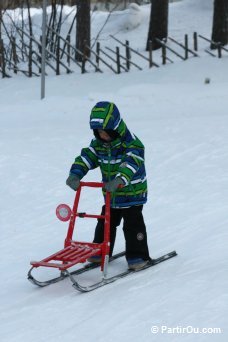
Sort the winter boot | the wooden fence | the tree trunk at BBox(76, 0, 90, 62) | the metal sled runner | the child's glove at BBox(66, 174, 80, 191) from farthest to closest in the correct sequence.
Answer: the tree trunk at BBox(76, 0, 90, 62) → the wooden fence → the winter boot → the child's glove at BBox(66, 174, 80, 191) → the metal sled runner

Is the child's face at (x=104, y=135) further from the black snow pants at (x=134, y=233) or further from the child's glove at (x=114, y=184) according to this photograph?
the black snow pants at (x=134, y=233)

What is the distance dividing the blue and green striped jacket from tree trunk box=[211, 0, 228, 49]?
15.0m

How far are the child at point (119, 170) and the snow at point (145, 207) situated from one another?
0.29 metres

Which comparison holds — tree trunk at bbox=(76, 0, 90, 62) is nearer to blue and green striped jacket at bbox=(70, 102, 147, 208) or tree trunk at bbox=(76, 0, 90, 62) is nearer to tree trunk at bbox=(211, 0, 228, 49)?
tree trunk at bbox=(211, 0, 228, 49)

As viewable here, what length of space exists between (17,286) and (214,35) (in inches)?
619

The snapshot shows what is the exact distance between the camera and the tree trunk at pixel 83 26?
22641mm

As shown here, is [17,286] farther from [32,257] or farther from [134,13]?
[134,13]

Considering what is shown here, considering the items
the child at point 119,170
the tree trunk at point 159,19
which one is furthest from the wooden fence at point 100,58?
the child at point 119,170

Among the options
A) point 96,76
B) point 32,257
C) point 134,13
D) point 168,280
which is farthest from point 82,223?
point 134,13

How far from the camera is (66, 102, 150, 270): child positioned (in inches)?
261

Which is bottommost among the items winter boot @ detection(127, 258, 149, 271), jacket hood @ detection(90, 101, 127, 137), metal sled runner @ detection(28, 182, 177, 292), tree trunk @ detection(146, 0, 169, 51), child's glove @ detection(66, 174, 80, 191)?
tree trunk @ detection(146, 0, 169, 51)

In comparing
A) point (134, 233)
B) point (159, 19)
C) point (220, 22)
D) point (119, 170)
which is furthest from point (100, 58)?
point (119, 170)

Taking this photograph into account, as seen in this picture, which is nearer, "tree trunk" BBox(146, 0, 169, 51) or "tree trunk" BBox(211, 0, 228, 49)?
"tree trunk" BBox(211, 0, 228, 49)

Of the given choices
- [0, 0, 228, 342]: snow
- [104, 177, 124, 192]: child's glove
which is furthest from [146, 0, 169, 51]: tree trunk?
[104, 177, 124, 192]: child's glove
